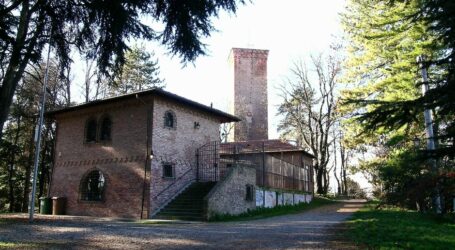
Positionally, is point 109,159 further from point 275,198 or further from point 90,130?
point 275,198

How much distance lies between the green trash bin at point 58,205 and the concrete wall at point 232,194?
889 centimetres

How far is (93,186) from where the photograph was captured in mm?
19766

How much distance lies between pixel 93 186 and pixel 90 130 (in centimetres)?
298

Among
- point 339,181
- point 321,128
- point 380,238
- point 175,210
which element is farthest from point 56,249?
point 339,181

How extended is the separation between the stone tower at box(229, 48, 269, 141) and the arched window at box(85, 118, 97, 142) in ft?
80.9

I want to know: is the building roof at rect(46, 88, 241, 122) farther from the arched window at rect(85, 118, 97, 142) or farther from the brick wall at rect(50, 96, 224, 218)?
the arched window at rect(85, 118, 97, 142)

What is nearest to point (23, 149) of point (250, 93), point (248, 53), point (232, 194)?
point (232, 194)

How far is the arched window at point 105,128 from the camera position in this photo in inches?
774

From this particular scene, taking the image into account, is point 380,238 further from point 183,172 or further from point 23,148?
point 23,148

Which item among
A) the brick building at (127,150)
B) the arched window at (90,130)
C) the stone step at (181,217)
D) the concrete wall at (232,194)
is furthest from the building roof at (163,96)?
the stone step at (181,217)

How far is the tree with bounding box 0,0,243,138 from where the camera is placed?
6031mm

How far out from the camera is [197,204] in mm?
17062

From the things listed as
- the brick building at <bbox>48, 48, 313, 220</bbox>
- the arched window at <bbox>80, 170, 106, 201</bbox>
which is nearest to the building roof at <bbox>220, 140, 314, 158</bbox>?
the brick building at <bbox>48, 48, 313, 220</bbox>

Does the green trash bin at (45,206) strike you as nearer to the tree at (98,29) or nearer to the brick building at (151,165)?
the brick building at (151,165)
